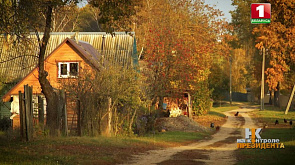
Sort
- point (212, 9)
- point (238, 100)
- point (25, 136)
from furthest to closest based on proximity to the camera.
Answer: point (238, 100) < point (212, 9) < point (25, 136)

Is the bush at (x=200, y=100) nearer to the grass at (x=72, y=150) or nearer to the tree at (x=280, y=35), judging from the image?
the tree at (x=280, y=35)

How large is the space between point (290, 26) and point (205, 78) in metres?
11.7

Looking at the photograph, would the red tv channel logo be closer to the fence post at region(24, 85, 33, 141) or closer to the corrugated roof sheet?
the corrugated roof sheet

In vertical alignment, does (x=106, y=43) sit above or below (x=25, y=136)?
above

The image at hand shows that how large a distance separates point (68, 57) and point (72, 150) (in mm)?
19952

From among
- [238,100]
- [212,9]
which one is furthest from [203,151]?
[238,100]

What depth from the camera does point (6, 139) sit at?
1738 cm

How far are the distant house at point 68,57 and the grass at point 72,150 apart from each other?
836cm

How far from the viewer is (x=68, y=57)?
34.3m

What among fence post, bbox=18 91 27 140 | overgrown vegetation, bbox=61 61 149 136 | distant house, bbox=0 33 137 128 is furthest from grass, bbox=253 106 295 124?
fence post, bbox=18 91 27 140

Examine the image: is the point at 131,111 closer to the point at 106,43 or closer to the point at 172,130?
the point at 172,130

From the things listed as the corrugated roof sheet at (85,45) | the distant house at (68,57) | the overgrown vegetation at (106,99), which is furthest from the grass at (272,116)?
the overgrown vegetation at (106,99)

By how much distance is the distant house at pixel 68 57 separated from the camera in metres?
33.4

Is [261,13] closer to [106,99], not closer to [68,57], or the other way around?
[68,57]
